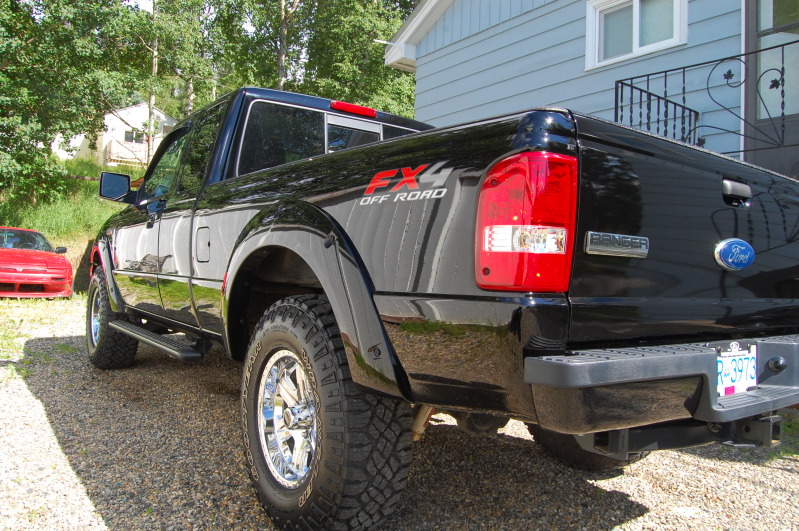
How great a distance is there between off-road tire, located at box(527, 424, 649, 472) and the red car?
382 inches

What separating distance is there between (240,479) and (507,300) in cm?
192

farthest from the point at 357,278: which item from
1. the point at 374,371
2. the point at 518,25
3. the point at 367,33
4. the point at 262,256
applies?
the point at 367,33

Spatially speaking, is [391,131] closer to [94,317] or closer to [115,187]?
[115,187]

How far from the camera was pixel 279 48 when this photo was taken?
2020 cm

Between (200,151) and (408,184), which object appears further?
(200,151)

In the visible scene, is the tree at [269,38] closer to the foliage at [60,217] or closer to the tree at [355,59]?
the tree at [355,59]

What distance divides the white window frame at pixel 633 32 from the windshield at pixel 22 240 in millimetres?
9939

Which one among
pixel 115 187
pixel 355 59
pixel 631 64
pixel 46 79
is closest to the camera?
pixel 115 187

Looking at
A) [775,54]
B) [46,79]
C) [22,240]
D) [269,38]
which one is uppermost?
[269,38]

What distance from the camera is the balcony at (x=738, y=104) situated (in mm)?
5418

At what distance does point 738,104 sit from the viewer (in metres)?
5.75

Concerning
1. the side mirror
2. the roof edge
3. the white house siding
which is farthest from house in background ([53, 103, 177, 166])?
the side mirror

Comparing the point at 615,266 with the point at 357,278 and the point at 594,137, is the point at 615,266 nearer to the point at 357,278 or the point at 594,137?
the point at 594,137

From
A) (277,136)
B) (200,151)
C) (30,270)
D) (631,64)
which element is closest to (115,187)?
(200,151)
